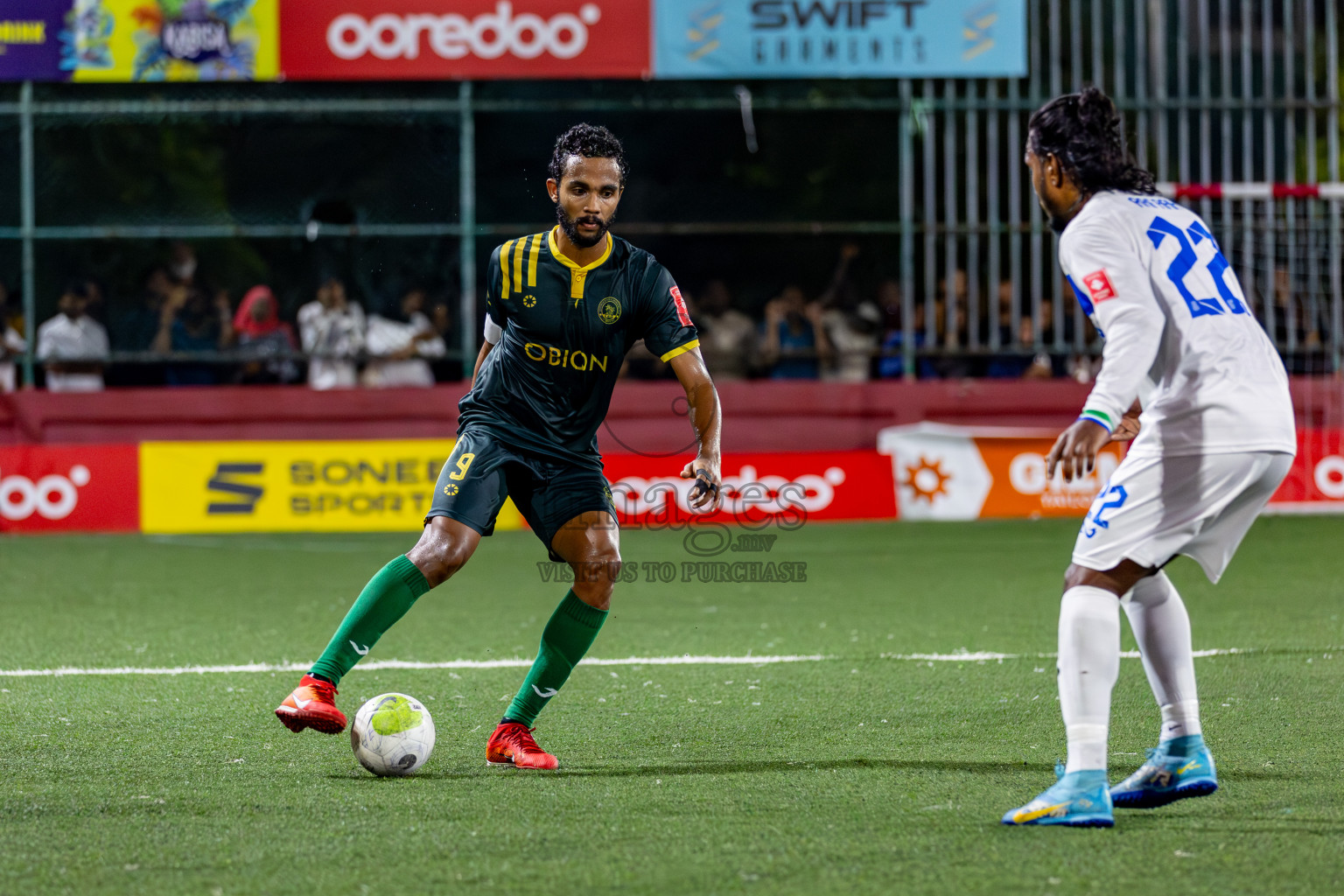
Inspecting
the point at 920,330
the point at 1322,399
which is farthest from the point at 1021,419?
the point at 1322,399

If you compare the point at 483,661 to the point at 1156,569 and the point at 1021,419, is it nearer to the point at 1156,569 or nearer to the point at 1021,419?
the point at 1156,569

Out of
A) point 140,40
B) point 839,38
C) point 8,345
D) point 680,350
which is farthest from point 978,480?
point 680,350

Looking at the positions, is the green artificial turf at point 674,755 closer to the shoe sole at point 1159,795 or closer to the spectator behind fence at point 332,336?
the shoe sole at point 1159,795

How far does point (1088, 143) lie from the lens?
4074 millimetres

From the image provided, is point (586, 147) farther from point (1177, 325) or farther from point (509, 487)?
point (1177, 325)

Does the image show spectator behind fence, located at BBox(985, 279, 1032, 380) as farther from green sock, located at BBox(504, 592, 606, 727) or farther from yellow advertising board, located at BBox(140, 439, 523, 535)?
green sock, located at BBox(504, 592, 606, 727)

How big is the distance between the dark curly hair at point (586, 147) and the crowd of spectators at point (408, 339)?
10.4 m

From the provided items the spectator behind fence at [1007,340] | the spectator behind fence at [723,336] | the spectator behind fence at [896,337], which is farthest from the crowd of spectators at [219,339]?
the spectator behind fence at [1007,340]

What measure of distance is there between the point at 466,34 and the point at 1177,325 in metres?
12.3

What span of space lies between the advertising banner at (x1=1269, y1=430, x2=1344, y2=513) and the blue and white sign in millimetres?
4456

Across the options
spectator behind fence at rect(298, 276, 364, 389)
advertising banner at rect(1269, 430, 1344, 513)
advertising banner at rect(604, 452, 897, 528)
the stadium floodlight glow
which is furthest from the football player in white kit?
spectator behind fence at rect(298, 276, 364, 389)

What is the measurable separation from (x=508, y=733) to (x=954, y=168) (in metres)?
12.7

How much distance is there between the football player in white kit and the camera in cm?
394

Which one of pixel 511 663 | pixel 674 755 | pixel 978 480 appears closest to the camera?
pixel 674 755
